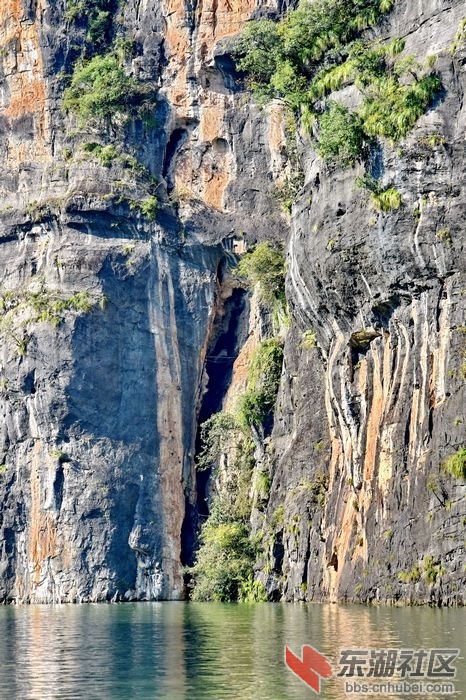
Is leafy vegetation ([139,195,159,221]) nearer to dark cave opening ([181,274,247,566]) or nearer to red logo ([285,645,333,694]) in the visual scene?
dark cave opening ([181,274,247,566])

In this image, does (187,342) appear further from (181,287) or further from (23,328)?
(23,328)

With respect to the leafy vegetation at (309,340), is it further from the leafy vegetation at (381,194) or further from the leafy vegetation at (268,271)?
Answer: the leafy vegetation at (381,194)

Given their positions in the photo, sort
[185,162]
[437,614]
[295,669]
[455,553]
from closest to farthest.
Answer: [295,669], [437,614], [455,553], [185,162]

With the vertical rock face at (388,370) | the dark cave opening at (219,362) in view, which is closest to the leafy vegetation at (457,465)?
the vertical rock face at (388,370)

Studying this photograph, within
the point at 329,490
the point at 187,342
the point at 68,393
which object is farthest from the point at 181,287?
the point at 329,490

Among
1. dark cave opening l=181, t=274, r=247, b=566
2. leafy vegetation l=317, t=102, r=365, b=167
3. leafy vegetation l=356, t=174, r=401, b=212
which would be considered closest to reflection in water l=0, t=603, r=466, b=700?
leafy vegetation l=356, t=174, r=401, b=212

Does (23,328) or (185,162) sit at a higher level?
(185,162)
